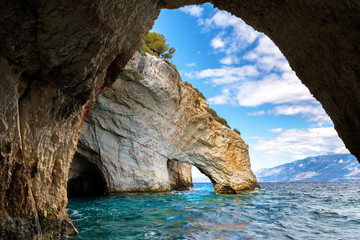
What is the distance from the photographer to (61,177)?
6836mm

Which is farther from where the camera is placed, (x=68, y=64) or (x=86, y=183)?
(x=86, y=183)

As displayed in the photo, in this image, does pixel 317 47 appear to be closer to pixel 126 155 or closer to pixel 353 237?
pixel 353 237

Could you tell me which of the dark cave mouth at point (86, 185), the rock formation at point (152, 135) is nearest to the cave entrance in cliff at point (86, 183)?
the dark cave mouth at point (86, 185)

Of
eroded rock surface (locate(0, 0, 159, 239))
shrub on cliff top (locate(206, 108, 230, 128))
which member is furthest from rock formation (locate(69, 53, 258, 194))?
eroded rock surface (locate(0, 0, 159, 239))

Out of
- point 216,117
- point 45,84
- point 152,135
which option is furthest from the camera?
point 216,117

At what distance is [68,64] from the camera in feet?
15.9

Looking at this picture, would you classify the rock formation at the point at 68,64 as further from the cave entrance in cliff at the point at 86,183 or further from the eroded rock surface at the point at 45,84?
the cave entrance in cliff at the point at 86,183

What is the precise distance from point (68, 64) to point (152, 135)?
16.0 metres

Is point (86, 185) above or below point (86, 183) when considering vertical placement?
below

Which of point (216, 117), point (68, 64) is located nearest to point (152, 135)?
point (216, 117)

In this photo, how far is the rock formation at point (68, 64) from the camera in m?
3.63

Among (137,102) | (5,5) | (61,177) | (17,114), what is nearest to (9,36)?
(5,5)

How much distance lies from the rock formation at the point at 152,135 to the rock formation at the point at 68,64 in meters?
11.8

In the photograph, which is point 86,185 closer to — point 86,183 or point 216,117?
point 86,183
